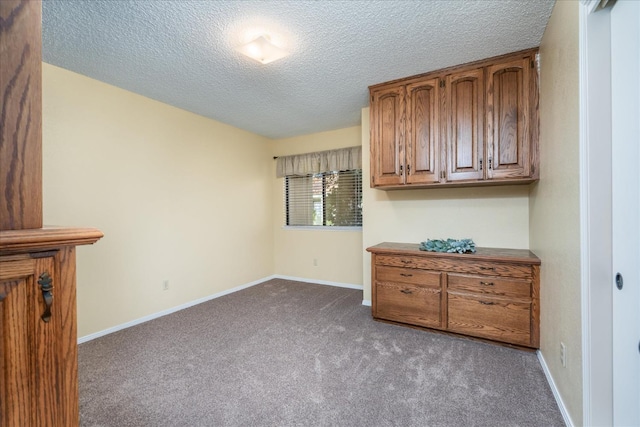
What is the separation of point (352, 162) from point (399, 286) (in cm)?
202

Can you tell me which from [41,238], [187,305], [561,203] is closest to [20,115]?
[41,238]

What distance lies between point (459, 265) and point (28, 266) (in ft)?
9.05

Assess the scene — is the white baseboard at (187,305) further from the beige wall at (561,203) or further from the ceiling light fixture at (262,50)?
the ceiling light fixture at (262,50)

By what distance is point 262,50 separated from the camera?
2.13 metres

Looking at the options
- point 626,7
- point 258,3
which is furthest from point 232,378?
point 626,7

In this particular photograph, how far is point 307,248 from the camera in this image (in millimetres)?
4684

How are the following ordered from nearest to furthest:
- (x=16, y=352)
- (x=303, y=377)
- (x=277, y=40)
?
(x=16, y=352) → (x=303, y=377) → (x=277, y=40)

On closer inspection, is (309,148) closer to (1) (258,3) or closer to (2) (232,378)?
(1) (258,3)

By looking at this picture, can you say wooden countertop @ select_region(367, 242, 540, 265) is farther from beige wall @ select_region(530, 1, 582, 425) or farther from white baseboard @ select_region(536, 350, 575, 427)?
white baseboard @ select_region(536, 350, 575, 427)

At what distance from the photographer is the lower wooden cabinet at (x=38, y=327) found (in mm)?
538

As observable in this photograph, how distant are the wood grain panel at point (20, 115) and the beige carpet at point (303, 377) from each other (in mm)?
1558

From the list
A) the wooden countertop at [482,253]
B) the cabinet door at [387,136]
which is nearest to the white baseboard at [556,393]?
the wooden countertop at [482,253]

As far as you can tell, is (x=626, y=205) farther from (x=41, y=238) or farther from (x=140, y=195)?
(x=140, y=195)

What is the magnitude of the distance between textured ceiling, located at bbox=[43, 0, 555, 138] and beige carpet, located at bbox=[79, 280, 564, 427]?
2.45 m
